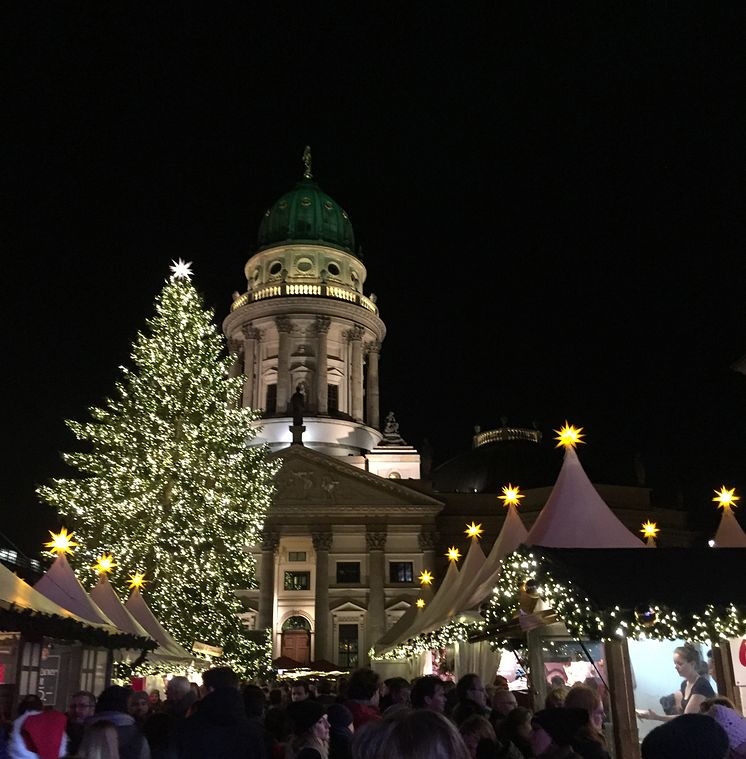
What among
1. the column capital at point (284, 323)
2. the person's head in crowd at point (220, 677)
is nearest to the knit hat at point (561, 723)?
the person's head in crowd at point (220, 677)

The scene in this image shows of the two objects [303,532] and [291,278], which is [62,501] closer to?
[303,532]

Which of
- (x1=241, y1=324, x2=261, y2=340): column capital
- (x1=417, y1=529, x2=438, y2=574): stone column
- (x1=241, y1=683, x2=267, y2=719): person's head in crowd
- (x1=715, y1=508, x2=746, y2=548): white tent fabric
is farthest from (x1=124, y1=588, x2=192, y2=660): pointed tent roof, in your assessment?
(x1=241, y1=324, x2=261, y2=340): column capital

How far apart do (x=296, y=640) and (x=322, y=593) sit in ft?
14.8

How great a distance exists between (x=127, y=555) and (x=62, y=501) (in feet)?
9.50

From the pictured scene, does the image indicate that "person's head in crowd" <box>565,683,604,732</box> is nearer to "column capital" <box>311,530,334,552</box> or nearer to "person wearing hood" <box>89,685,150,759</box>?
→ "person wearing hood" <box>89,685,150,759</box>

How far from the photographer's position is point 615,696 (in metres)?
10.3

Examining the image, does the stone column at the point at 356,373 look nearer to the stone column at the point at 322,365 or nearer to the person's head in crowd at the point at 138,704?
the stone column at the point at 322,365

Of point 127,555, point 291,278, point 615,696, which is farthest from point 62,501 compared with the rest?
point 291,278

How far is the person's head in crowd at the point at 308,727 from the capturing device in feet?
21.8

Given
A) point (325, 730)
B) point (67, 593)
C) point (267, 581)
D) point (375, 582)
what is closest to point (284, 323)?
point (267, 581)

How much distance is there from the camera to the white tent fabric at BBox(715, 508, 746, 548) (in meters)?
18.0

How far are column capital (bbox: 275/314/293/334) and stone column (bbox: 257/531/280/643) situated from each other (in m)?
17.6

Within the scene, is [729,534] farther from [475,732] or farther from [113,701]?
[113,701]

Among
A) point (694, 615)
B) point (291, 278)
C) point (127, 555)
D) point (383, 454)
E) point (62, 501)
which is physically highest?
point (291, 278)
